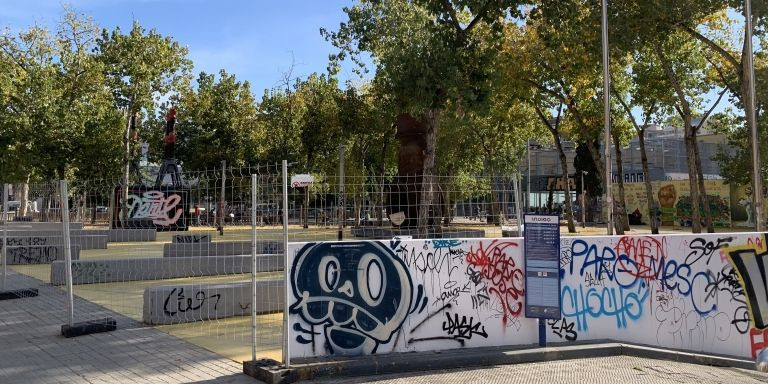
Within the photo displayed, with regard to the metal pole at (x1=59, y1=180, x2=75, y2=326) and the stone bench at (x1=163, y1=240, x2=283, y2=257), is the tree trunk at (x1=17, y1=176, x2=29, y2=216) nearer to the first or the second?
Answer: the stone bench at (x1=163, y1=240, x2=283, y2=257)

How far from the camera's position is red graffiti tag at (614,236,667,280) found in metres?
8.34

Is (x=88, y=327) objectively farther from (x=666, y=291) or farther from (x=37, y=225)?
(x=37, y=225)

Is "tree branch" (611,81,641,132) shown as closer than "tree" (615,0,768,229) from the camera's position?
No

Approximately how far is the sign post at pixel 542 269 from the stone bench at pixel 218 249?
1047cm

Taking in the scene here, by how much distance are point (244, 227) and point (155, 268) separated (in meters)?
5.60

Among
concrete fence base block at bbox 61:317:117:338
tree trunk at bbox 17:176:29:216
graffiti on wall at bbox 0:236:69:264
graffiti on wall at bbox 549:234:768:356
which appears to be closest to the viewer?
graffiti on wall at bbox 549:234:768:356

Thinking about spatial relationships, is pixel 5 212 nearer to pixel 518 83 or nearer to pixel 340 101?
pixel 518 83

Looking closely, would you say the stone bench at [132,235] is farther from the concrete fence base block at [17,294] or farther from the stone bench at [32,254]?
the concrete fence base block at [17,294]

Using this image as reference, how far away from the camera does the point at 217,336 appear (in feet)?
28.8

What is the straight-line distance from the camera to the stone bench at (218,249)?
57.1ft

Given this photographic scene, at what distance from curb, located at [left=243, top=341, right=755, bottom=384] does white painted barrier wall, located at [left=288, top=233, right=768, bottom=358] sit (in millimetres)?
262

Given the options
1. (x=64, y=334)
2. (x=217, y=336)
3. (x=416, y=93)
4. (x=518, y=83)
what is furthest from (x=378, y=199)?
(x=518, y=83)

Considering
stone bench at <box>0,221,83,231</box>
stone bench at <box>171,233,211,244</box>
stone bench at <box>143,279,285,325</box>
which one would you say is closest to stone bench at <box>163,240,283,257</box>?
stone bench at <box>171,233,211,244</box>

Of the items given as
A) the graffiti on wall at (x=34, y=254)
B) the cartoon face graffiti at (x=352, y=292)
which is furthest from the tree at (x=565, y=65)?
the graffiti on wall at (x=34, y=254)
